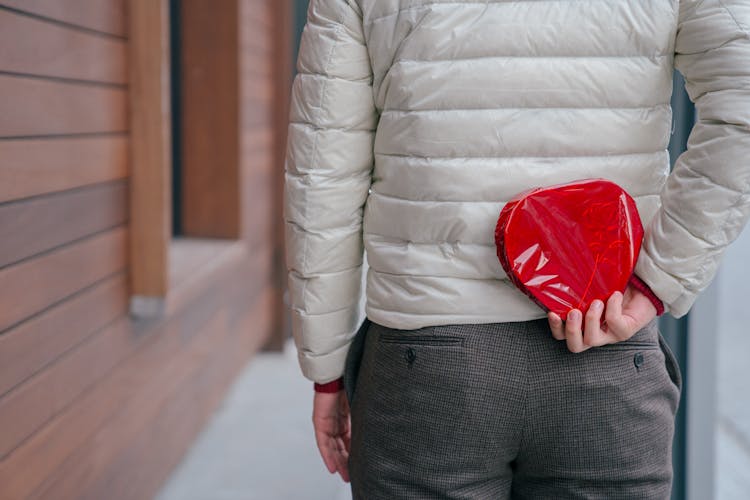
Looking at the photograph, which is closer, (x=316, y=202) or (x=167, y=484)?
(x=316, y=202)

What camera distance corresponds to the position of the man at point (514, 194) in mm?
1055

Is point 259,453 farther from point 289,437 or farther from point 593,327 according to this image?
point 593,327

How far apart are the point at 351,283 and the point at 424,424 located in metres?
0.26

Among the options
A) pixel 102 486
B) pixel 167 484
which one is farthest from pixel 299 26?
pixel 102 486

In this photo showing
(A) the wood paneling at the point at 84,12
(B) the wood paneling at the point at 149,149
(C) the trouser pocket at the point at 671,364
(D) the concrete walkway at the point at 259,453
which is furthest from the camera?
(D) the concrete walkway at the point at 259,453

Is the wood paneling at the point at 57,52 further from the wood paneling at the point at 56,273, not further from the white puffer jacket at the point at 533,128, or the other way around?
the white puffer jacket at the point at 533,128

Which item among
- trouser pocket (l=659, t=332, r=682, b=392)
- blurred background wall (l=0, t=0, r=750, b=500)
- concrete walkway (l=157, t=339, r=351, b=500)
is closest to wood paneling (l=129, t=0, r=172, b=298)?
blurred background wall (l=0, t=0, r=750, b=500)

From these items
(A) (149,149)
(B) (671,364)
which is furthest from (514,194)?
(A) (149,149)

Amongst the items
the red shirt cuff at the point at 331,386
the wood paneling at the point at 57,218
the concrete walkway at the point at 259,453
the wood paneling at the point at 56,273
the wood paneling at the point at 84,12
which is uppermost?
the wood paneling at the point at 84,12

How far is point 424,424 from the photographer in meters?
1.09

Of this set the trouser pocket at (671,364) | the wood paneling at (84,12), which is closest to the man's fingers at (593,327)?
the trouser pocket at (671,364)

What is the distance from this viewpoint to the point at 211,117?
3.50 m

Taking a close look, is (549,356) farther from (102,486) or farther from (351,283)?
(102,486)

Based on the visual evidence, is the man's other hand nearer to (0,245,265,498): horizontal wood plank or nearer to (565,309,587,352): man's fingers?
(565,309,587,352): man's fingers
